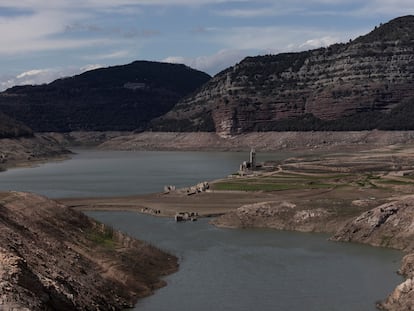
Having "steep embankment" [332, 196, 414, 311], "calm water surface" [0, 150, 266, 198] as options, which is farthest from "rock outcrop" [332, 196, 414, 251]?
"calm water surface" [0, 150, 266, 198]

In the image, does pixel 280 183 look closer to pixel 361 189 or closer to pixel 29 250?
pixel 361 189

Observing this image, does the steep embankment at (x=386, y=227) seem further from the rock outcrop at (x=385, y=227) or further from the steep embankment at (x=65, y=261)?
the steep embankment at (x=65, y=261)

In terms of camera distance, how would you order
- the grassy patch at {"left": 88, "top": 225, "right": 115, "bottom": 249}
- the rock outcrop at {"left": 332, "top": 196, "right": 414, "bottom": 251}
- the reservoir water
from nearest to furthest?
the reservoir water → the grassy patch at {"left": 88, "top": 225, "right": 115, "bottom": 249} → the rock outcrop at {"left": 332, "top": 196, "right": 414, "bottom": 251}

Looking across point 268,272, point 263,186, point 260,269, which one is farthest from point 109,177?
point 268,272

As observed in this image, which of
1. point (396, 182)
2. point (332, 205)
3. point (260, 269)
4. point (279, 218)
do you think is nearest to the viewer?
point (260, 269)

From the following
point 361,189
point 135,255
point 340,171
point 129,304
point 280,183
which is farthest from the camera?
point 340,171

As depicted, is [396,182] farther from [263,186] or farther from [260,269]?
[260,269]

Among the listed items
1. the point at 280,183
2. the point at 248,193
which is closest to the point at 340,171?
the point at 280,183

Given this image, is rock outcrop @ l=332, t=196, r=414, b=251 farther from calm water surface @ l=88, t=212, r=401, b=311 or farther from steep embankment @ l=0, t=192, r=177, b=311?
steep embankment @ l=0, t=192, r=177, b=311

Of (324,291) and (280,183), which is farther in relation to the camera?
(280,183)
